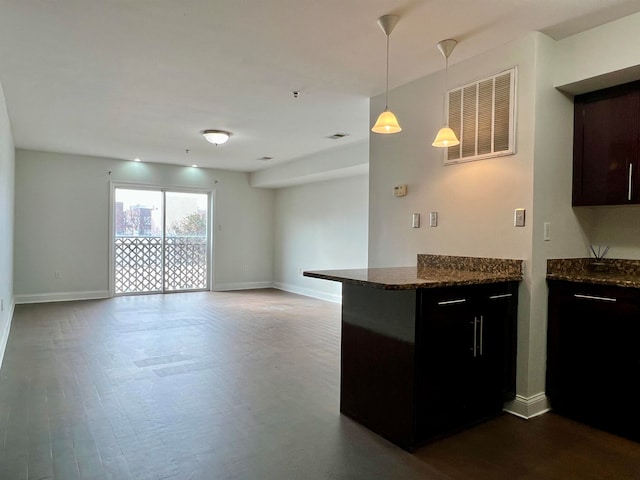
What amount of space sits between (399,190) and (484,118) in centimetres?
92

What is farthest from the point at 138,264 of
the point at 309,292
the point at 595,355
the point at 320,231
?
the point at 595,355

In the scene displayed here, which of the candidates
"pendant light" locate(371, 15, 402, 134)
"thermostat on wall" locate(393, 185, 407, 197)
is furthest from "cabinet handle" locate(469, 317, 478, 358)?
"thermostat on wall" locate(393, 185, 407, 197)

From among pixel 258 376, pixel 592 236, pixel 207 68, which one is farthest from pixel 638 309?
pixel 207 68

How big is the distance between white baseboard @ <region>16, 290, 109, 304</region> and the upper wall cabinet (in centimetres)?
747

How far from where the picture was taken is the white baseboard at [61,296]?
6.85m

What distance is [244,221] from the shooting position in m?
9.07

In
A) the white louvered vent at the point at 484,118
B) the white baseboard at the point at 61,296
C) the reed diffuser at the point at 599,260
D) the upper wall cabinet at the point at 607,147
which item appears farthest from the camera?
the white baseboard at the point at 61,296

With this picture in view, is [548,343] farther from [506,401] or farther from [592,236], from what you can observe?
[592,236]

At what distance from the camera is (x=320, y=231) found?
802 centimetres

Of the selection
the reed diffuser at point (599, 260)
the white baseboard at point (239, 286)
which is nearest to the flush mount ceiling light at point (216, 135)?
the white baseboard at point (239, 286)

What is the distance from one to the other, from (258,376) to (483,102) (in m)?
2.74

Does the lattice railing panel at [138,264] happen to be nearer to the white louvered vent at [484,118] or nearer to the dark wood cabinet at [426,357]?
the dark wood cabinet at [426,357]

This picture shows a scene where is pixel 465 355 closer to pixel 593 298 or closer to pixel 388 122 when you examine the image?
pixel 593 298

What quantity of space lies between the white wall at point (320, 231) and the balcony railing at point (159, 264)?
1.74 metres
